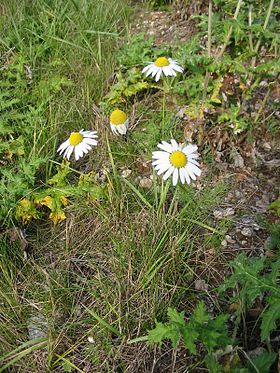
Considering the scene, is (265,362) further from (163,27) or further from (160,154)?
(163,27)

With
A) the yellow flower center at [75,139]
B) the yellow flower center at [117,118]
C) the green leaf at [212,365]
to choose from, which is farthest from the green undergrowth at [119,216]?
the yellow flower center at [117,118]

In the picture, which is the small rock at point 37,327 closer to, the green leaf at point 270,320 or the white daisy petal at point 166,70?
the green leaf at point 270,320

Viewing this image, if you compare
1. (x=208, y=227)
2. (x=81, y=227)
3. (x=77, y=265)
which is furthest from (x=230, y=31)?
→ (x=77, y=265)

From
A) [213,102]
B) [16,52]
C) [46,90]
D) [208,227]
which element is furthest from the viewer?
[16,52]

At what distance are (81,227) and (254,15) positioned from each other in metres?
1.25

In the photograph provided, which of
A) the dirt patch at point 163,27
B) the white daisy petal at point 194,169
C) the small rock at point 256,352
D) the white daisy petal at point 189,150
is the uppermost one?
the dirt patch at point 163,27

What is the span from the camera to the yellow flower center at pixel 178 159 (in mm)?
1548

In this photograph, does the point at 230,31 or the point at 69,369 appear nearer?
the point at 69,369

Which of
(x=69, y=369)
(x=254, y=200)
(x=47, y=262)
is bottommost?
(x=69, y=369)

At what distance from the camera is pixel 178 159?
1550mm

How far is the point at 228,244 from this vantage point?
1.79m

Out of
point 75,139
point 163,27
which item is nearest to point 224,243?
point 75,139

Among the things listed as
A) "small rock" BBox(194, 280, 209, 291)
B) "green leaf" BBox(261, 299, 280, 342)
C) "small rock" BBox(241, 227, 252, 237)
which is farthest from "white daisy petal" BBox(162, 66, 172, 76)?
"green leaf" BBox(261, 299, 280, 342)

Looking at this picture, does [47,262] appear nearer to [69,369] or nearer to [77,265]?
[77,265]
